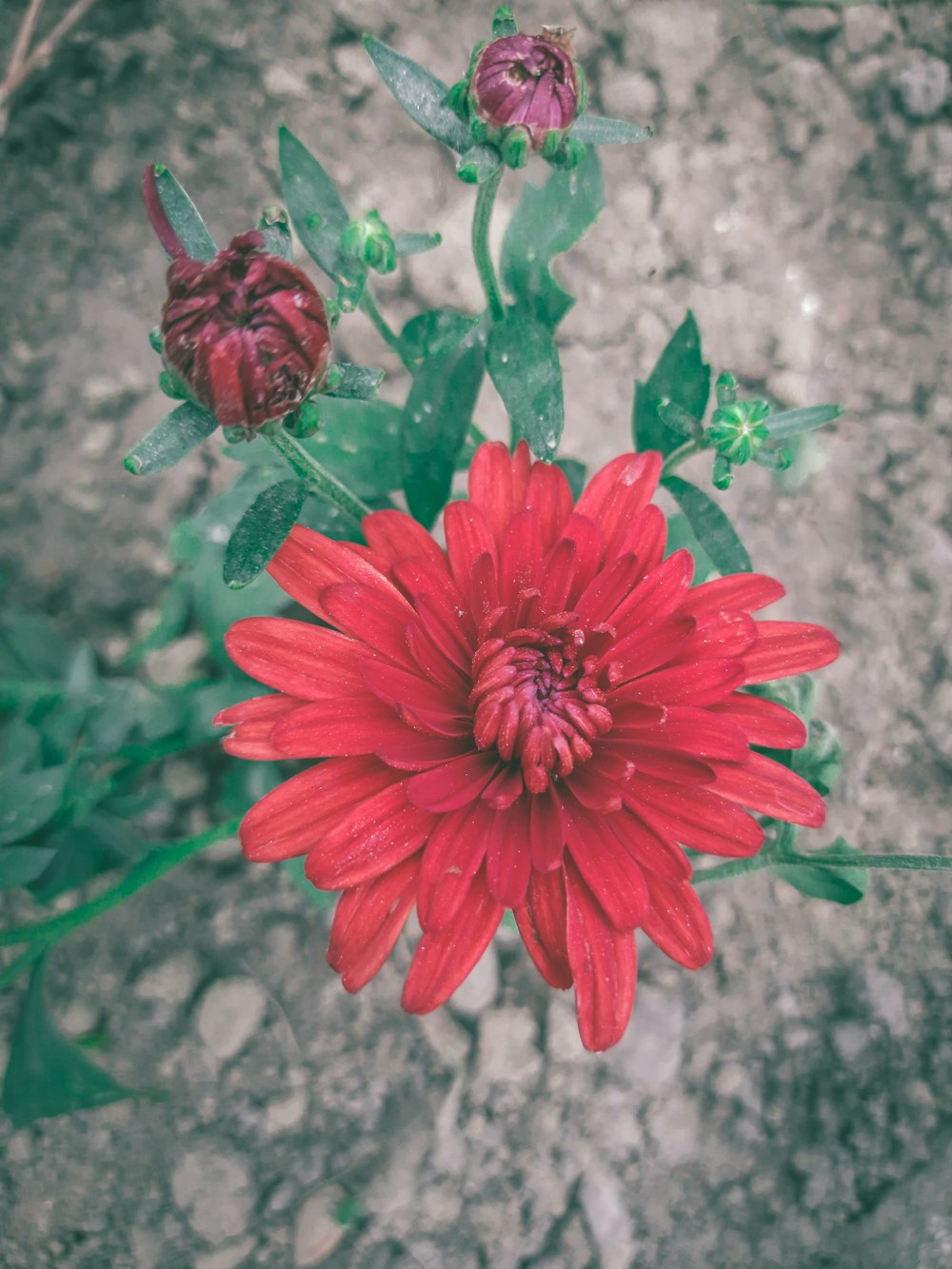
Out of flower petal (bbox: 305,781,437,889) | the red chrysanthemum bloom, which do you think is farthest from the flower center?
flower petal (bbox: 305,781,437,889)

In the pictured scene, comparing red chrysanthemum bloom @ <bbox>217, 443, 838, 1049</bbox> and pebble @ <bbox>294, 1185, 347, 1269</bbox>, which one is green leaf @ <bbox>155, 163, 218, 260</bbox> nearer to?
red chrysanthemum bloom @ <bbox>217, 443, 838, 1049</bbox>

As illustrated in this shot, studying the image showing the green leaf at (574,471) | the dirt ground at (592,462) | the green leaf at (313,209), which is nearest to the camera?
the green leaf at (313,209)

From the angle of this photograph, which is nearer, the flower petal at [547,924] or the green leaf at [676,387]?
the flower petal at [547,924]

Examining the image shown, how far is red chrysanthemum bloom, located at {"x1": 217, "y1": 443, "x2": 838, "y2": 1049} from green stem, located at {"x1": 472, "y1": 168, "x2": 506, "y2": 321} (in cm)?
27

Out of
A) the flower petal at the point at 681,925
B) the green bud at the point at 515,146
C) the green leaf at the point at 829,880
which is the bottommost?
the flower petal at the point at 681,925

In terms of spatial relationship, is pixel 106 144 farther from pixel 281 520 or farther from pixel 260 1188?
pixel 260 1188

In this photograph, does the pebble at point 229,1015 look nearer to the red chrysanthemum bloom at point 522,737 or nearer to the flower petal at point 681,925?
the red chrysanthemum bloom at point 522,737

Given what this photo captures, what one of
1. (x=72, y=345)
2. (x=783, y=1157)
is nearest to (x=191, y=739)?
(x=72, y=345)

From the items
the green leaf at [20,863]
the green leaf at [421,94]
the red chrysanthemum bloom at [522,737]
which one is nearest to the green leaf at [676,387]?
the red chrysanthemum bloom at [522,737]

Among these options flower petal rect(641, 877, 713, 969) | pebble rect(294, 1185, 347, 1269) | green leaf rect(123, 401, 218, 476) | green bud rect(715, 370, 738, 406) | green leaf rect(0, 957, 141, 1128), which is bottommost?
pebble rect(294, 1185, 347, 1269)

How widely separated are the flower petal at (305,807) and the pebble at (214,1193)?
838mm

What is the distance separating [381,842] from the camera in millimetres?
821

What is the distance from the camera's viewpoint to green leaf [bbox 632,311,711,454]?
1.07 metres

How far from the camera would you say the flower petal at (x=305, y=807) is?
0.85 m
